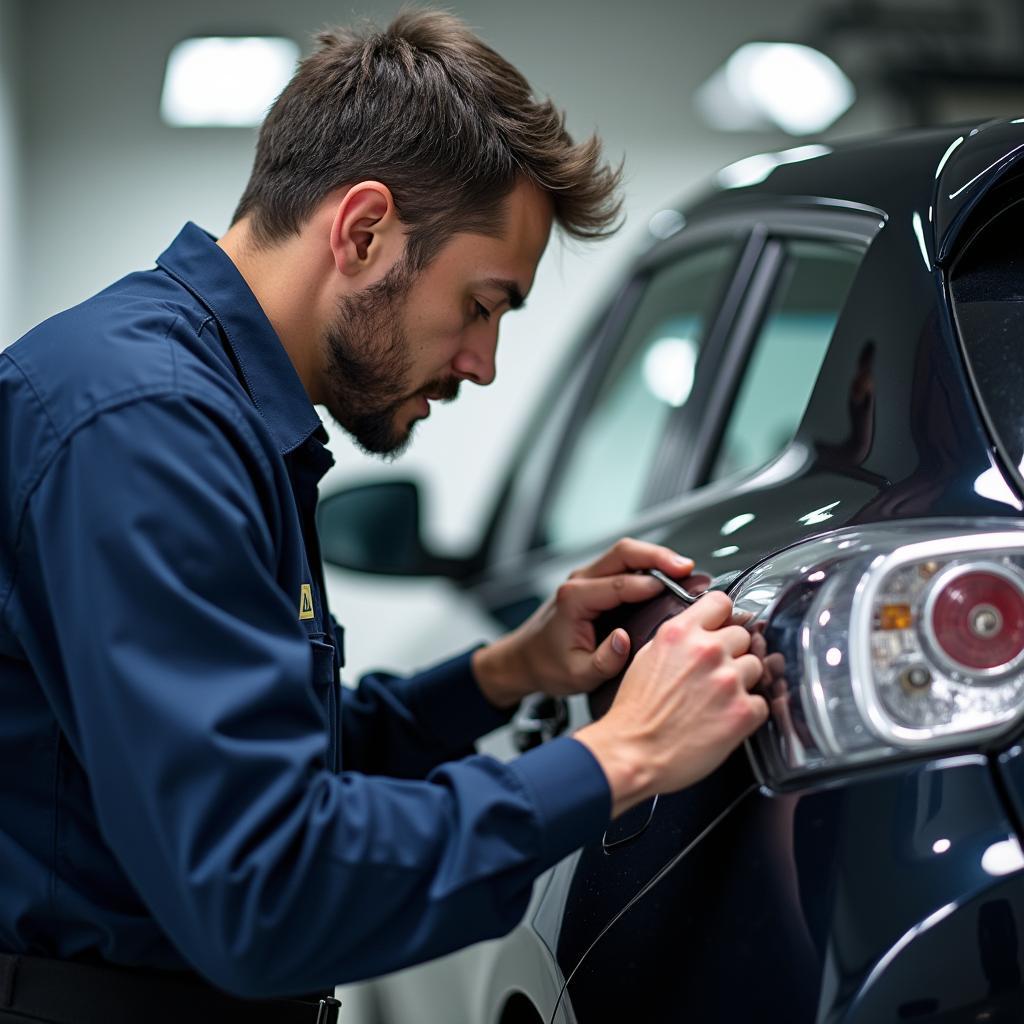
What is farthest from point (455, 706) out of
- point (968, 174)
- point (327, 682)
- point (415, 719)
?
point (968, 174)

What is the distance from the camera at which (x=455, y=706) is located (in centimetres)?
172

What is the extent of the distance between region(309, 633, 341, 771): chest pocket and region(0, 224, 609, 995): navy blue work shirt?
0.53 feet

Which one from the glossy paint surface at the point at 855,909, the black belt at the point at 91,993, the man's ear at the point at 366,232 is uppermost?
the man's ear at the point at 366,232

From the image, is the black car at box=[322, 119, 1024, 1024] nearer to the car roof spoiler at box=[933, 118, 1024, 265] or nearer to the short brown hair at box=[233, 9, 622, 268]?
the car roof spoiler at box=[933, 118, 1024, 265]

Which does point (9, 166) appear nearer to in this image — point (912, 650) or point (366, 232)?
point (366, 232)

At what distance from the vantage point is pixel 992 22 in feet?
21.8

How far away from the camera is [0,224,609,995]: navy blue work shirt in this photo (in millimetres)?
954

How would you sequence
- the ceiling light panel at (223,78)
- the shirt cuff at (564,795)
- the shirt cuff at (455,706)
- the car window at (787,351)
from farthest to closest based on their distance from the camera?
the ceiling light panel at (223,78) < the car window at (787,351) < the shirt cuff at (455,706) < the shirt cuff at (564,795)

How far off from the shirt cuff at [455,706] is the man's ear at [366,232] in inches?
23.2

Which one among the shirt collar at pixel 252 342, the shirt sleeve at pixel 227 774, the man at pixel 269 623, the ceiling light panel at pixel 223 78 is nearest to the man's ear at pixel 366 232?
the man at pixel 269 623

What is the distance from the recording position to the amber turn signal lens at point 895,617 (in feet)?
3.23

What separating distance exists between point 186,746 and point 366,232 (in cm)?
65

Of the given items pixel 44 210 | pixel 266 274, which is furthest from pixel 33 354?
pixel 44 210

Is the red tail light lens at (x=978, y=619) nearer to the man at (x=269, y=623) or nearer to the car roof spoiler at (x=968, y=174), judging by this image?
the man at (x=269, y=623)
